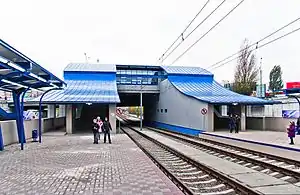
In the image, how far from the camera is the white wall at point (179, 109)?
87.7 ft

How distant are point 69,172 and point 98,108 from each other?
37.3 metres

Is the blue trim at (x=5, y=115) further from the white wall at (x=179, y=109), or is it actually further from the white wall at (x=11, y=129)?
the white wall at (x=179, y=109)

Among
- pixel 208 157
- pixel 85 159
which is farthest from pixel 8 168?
pixel 208 157

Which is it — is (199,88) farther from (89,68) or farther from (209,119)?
(89,68)

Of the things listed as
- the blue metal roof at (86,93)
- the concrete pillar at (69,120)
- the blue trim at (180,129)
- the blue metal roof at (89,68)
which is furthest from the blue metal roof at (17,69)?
the blue metal roof at (89,68)

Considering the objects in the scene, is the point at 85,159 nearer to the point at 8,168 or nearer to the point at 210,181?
the point at 8,168

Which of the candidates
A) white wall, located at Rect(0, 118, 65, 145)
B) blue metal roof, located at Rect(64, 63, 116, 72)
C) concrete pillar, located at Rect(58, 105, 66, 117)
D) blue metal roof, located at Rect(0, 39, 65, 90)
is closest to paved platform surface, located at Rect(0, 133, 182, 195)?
blue metal roof, located at Rect(0, 39, 65, 90)

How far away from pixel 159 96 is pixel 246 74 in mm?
16458

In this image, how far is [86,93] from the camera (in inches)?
1241

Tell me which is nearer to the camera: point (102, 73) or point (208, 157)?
point (208, 157)

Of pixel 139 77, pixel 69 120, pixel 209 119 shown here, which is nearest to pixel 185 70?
pixel 139 77

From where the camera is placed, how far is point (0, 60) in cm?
956

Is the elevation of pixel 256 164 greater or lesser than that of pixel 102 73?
lesser

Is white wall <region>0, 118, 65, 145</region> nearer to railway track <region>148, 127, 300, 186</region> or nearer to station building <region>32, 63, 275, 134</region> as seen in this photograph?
station building <region>32, 63, 275, 134</region>
